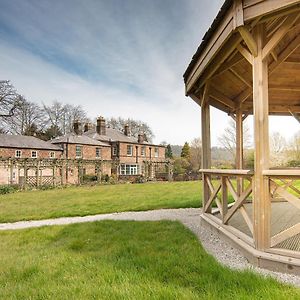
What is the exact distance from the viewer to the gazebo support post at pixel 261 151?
3.39m

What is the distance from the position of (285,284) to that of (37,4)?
9.77 m

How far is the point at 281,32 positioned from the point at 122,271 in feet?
11.9

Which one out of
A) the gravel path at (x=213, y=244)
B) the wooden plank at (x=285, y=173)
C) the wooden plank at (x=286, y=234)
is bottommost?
the gravel path at (x=213, y=244)

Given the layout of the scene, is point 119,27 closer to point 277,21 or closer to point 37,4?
point 37,4

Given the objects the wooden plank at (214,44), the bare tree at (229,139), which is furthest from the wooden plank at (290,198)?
the bare tree at (229,139)

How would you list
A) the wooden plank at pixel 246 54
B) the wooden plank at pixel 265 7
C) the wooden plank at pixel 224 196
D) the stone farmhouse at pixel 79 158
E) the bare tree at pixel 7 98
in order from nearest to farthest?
the wooden plank at pixel 265 7, the wooden plank at pixel 246 54, the wooden plank at pixel 224 196, the stone farmhouse at pixel 79 158, the bare tree at pixel 7 98

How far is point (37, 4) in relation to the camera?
327 inches

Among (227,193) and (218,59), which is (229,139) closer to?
(227,193)

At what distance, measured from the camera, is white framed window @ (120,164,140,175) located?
34375mm

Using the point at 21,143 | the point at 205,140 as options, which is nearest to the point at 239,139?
the point at 205,140

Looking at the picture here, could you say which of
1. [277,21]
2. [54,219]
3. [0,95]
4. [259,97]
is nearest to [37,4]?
[54,219]

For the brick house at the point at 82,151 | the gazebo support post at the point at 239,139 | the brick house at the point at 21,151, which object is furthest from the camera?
the brick house at the point at 82,151

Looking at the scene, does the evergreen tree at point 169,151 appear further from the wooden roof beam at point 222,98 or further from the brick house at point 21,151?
the wooden roof beam at point 222,98

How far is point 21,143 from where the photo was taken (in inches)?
1048
